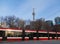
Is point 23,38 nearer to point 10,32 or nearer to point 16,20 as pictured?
point 10,32

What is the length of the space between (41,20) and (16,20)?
55.2 ft

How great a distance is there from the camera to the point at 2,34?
1766 inches

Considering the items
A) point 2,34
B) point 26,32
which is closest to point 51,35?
point 26,32

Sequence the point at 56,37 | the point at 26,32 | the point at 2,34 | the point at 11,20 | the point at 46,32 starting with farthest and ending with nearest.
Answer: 1. the point at 11,20
2. the point at 56,37
3. the point at 46,32
4. the point at 26,32
5. the point at 2,34

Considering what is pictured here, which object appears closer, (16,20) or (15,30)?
(15,30)

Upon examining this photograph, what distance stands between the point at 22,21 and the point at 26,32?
48762 mm

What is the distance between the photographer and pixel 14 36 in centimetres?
4816

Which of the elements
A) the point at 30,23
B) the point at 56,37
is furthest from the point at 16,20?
the point at 56,37

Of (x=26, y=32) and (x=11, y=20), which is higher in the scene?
(x=11, y=20)

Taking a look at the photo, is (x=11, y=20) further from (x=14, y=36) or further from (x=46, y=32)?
(x=14, y=36)

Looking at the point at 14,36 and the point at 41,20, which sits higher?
the point at 41,20

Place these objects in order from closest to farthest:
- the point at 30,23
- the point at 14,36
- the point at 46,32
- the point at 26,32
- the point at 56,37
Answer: the point at 14,36
the point at 26,32
the point at 46,32
the point at 56,37
the point at 30,23

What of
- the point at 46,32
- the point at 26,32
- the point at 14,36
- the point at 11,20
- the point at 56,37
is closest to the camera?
the point at 14,36

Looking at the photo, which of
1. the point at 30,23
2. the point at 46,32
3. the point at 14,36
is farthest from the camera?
the point at 30,23
